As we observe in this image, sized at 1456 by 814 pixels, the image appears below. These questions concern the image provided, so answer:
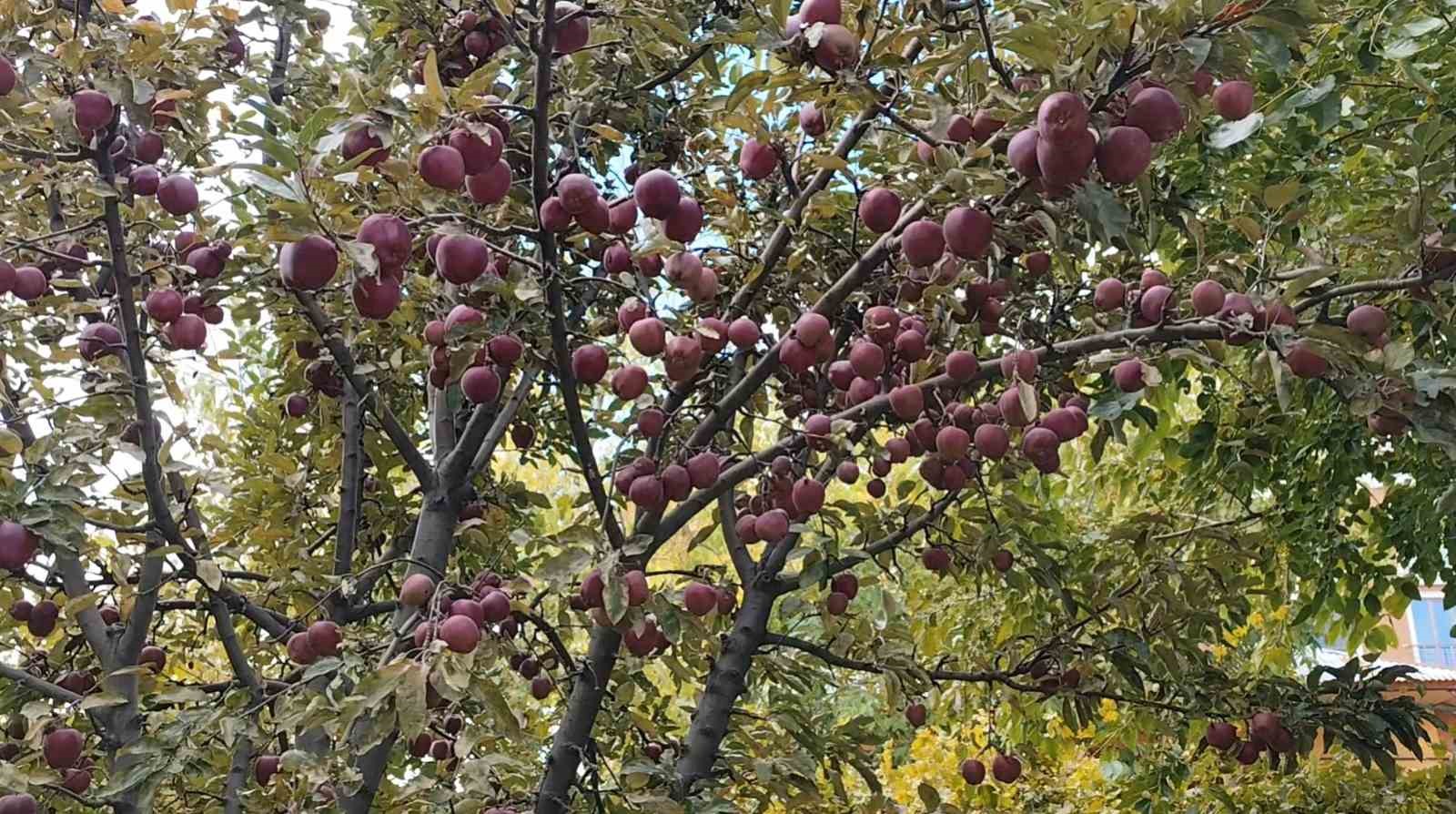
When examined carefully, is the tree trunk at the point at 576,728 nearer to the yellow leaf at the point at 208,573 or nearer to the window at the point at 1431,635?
the yellow leaf at the point at 208,573

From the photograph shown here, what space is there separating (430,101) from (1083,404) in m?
1.57

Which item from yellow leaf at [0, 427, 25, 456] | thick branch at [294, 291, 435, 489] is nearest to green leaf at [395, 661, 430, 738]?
thick branch at [294, 291, 435, 489]

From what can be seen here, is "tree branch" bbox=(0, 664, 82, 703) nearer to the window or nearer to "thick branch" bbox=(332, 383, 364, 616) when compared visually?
"thick branch" bbox=(332, 383, 364, 616)

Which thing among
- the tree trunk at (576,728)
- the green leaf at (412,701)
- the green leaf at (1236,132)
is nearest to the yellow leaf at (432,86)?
the green leaf at (412,701)

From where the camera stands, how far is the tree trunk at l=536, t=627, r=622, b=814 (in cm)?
240

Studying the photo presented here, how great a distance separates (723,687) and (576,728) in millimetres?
476

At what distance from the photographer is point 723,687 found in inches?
110

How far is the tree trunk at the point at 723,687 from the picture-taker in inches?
107

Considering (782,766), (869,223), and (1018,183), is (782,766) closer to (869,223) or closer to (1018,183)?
(869,223)

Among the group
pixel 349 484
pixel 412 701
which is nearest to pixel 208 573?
pixel 412 701

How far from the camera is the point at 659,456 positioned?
8.09 feet

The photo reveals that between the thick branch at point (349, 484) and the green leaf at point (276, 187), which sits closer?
the green leaf at point (276, 187)

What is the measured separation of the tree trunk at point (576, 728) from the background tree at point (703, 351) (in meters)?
0.01

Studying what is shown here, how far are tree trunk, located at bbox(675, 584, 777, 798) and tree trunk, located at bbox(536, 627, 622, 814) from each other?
1.06ft
